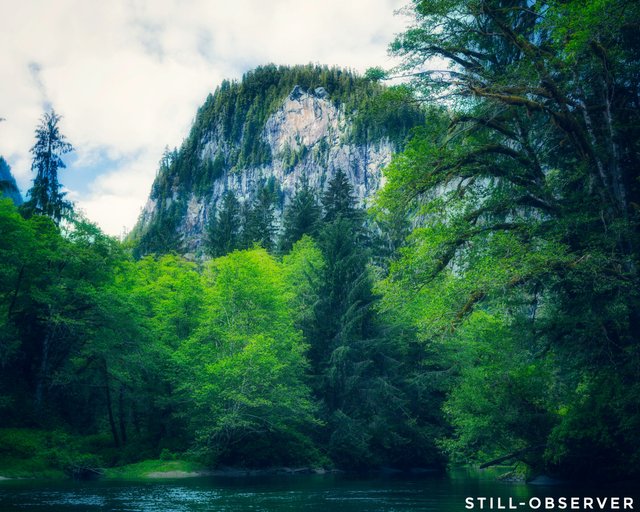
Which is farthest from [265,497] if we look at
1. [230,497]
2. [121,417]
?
[121,417]

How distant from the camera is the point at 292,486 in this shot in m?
26.0

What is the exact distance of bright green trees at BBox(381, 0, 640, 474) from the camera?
1481 cm

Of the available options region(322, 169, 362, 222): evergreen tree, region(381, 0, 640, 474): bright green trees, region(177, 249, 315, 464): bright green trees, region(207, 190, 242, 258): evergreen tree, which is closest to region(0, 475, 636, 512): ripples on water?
region(381, 0, 640, 474): bright green trees

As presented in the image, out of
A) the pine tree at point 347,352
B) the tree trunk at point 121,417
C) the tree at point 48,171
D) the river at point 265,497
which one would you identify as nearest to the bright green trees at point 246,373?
the pine tree at point 347,352

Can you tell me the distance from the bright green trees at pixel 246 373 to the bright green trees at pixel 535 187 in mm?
18988

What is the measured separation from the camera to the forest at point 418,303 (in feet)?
50.9

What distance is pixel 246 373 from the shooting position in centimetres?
3372

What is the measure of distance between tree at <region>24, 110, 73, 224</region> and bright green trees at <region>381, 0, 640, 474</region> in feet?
123

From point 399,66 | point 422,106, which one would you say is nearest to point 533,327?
point 422,106

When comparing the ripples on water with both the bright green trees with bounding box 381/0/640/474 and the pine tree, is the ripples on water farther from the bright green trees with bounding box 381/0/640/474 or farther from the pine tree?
the pine tree

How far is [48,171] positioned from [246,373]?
28.2 metres

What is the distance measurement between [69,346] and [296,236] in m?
31.4

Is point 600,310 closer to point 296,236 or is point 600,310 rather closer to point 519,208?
point 519,208

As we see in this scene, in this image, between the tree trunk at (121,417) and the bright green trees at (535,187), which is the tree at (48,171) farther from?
the bright green trees at (535,187)
